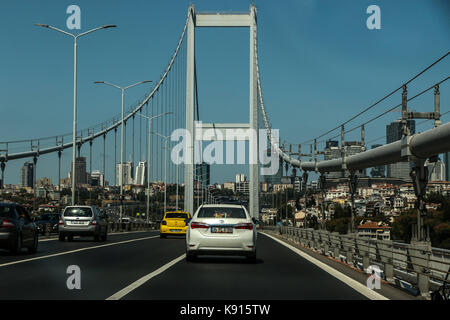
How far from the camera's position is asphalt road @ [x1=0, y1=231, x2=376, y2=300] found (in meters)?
10.9

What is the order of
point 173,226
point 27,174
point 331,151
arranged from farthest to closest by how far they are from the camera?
1. point 27,174
2. point 173,226
3. point 331,151

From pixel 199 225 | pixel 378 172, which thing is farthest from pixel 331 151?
pixel 199 225

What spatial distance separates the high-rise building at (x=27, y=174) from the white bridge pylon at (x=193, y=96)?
80.3 ft

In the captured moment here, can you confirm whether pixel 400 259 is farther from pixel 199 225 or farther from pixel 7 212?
pixel 7 212

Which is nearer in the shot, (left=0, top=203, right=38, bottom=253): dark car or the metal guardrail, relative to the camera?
(left=0, top=203, right=38, bottom=253): dark car

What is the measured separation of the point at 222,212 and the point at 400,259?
6.08 m

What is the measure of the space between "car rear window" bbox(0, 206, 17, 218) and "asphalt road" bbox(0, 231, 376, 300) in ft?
5.06

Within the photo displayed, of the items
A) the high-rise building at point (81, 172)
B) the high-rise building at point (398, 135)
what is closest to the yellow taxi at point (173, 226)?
the high-rise building at point (398, 135)

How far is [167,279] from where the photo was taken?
13445 millimetres

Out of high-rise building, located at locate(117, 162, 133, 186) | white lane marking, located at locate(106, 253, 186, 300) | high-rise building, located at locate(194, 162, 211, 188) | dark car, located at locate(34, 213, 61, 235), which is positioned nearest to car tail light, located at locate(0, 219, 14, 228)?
white lane marking, located at locate(106, 253, 186, 300)

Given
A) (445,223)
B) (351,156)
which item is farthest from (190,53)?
(351,156)

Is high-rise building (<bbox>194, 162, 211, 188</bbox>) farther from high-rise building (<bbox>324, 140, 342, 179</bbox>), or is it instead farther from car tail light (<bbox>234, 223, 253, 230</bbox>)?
car tail light (<bbox>234, 223, 253, 230</bbox>)

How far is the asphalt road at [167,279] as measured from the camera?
1090cm

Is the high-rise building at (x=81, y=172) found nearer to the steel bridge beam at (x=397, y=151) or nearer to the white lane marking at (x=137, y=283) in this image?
the steel bridge beam at (x=397, y=151)
